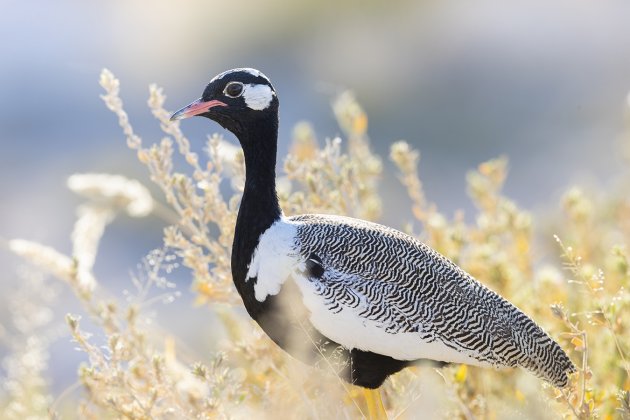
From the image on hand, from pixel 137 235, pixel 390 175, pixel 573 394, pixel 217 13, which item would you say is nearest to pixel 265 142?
pixel 573 394

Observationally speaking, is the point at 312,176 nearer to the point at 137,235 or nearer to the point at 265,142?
the point at 265,142

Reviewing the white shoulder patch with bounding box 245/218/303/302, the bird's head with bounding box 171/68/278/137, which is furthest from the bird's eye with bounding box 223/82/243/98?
the white shoulder patch with bounding box 245/218/303/302

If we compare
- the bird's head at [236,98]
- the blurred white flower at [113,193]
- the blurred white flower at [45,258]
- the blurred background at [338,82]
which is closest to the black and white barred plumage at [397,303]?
the bird's head at [236,98]

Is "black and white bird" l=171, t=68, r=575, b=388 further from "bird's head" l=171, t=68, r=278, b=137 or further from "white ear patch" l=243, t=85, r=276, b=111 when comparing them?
"white ear patch" l=243, t=85, r=276, b=111

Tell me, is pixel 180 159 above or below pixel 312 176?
above

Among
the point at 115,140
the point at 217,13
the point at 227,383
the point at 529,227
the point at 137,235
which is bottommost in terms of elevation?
the point at 227,383

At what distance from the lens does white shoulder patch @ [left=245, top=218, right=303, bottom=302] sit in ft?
11.7

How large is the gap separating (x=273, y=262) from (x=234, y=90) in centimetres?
70

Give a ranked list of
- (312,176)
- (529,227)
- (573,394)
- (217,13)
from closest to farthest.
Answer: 1. (573,394)
2. (312,176)
3. (529,227)
4. (217,13)

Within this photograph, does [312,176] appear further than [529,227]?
No

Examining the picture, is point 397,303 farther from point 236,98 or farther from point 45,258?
point 45,258

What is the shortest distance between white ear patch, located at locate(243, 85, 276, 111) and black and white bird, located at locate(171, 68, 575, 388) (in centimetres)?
31

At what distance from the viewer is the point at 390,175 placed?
11320mm

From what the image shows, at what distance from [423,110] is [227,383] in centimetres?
1073
